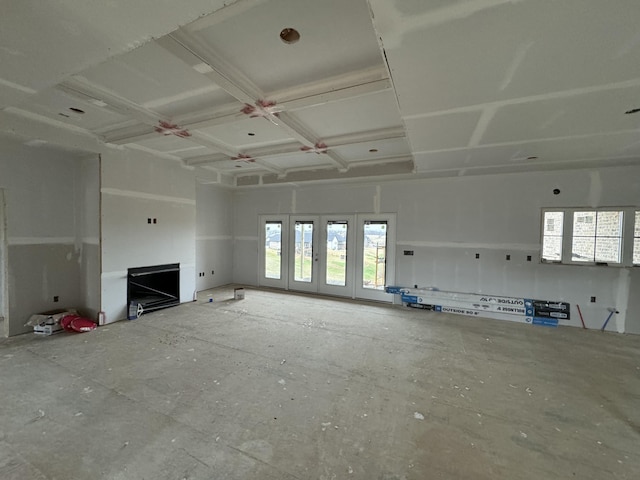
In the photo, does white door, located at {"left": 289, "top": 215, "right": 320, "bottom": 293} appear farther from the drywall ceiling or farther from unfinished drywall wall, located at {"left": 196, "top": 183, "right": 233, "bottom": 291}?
the drywall ceiling

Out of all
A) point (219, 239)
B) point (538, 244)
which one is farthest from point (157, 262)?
point (538, 244)

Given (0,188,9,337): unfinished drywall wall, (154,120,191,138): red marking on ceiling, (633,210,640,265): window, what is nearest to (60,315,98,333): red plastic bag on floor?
(0,188,9,337): unfinished drywall wall

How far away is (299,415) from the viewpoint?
7.23 feet

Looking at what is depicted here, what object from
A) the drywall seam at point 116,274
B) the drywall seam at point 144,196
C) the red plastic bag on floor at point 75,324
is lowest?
the red plastic bag on floor at point 75,324

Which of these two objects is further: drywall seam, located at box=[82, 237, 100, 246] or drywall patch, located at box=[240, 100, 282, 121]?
drywall seam, located at box=[82, 237, 100, 246]

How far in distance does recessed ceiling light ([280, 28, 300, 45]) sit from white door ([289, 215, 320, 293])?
4717mm

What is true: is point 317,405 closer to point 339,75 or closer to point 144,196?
point 339,75

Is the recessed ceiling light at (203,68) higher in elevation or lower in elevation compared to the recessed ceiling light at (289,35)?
lower

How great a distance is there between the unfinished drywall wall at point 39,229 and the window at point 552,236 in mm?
8074

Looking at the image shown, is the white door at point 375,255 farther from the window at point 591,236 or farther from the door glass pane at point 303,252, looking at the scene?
the window at point 591,236

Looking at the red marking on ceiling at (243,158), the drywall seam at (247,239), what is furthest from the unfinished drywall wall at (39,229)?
the drywall seam at (247,239)

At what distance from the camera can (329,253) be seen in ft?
21.1

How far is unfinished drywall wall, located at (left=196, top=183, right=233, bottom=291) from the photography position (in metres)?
6.64

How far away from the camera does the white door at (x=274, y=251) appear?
694cm
